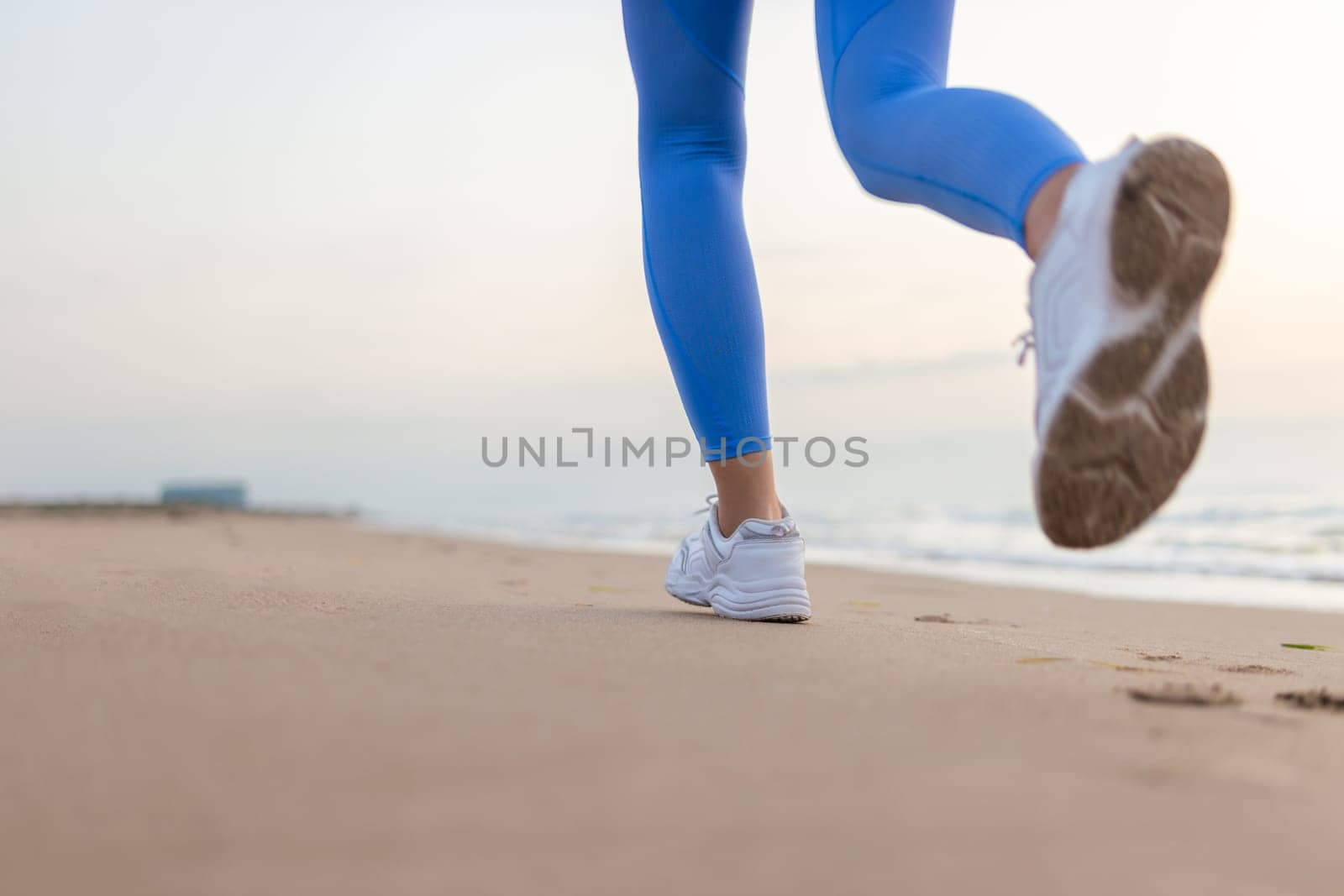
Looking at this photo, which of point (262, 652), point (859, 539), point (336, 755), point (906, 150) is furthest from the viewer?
point (859, 539)

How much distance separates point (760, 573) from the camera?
1710 millimetres

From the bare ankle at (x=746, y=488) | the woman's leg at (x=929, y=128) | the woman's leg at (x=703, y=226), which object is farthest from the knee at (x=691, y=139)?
the bare ankle at (x=746, y=488)

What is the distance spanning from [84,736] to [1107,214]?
3.30ft

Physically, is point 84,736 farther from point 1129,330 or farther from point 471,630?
point 1129,330

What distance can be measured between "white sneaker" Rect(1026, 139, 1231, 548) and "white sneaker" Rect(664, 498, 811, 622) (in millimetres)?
658

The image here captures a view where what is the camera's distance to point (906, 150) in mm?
1303

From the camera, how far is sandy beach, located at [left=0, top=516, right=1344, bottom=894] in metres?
0.63

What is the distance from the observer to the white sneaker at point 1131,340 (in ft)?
3.44

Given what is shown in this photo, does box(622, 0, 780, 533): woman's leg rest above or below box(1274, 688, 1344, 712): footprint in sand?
above

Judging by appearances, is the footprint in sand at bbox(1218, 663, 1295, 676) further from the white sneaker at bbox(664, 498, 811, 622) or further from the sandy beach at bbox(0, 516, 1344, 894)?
the white sneaker at bbox(664, 498, 811, 622)

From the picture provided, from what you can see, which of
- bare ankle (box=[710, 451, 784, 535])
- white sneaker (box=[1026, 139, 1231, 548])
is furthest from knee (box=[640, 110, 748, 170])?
A: white sneaker (box=[1026, 139, 1231, 548])

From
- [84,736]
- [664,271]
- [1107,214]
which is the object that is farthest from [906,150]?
[84,736]

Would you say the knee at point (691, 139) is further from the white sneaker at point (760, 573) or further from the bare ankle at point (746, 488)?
the white sneaker at point (760, 573)

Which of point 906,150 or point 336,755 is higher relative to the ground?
point 906,150
